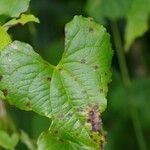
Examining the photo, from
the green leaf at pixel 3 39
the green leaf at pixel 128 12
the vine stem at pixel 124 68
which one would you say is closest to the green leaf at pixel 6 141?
the green leaf at pixel 3 39

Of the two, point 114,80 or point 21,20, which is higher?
point 21,20

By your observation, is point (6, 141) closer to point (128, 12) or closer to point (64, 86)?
point (64, 86)

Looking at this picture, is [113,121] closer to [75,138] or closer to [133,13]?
[133,13]

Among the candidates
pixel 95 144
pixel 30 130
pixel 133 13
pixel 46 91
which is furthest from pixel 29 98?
pixel 30 130

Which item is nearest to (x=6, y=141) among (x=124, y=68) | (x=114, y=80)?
(x=124, y=68)

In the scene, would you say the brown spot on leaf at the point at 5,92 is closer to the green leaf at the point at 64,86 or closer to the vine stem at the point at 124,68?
the green leaf at the point at 64,86

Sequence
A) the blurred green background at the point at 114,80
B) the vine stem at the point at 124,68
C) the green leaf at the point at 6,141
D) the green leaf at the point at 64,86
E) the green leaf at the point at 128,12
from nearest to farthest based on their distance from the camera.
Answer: the green leaf at the point at 64,86
the green leaf at the point at 6,141
the green leaf at the point at 128,12
the vine stem at the point at 124,68
the blurred green background at the point at 114,80
